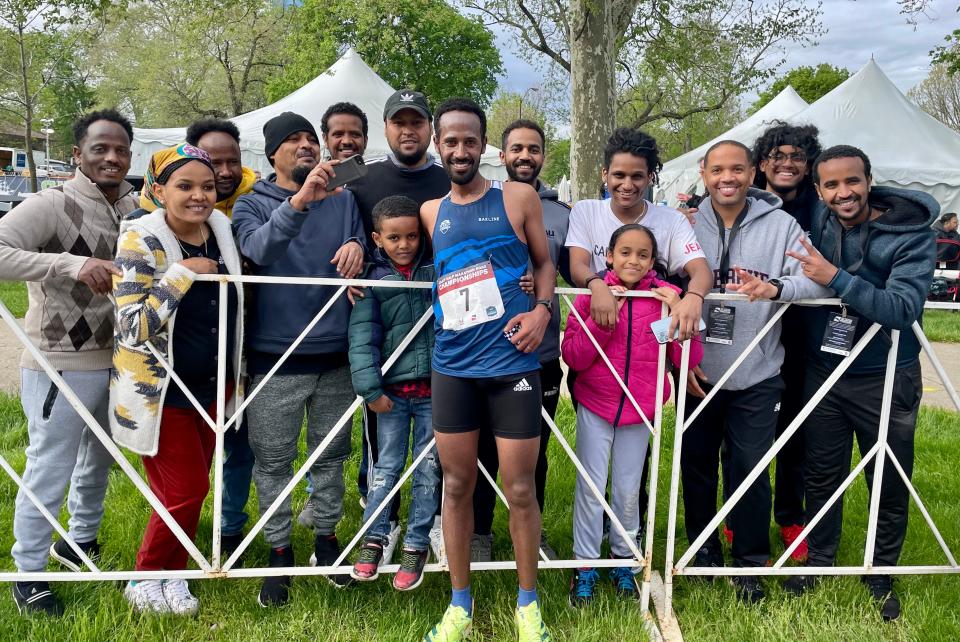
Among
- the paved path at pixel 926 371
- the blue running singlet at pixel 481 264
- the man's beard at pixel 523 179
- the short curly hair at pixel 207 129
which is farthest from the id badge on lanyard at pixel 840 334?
the paved path at pixel 926 371

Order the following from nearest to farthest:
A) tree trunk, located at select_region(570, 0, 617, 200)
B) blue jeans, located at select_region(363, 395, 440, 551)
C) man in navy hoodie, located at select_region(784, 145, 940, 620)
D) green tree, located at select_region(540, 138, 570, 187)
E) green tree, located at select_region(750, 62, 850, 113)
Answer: man in navy hoodie, located at select_region(784, 145, 940, 620), blue jeans, located at select_region(363, 395, 440, 551), tree trunk, located at select_region(570, 0, 617, 200), green tree, located at select_region(750, 62, 850, 113), green tree, located at select_region(540, 138, 570, 187)

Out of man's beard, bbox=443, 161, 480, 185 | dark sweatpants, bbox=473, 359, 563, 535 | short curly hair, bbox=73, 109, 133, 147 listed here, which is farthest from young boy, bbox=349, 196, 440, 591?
short curly hair, bbox=73, 109, 133, 147

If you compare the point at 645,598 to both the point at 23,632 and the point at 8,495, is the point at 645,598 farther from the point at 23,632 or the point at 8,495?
the point at 8,495

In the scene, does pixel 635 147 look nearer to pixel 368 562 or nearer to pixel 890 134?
pixel 368 562

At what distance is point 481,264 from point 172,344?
49.9 inches

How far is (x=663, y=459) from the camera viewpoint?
486 cm

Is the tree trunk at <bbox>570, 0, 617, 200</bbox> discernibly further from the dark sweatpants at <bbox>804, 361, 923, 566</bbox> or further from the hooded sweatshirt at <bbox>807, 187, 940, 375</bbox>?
the dark sweatpants at <bbox>804, 361, 923, 566</bbox>

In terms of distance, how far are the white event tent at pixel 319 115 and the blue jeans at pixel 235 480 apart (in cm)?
1100

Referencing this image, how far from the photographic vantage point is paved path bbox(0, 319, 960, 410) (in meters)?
6.40

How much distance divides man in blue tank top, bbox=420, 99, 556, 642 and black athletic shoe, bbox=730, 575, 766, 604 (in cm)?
104

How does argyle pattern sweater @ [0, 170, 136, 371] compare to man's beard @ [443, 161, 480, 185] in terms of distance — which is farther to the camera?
argyle pattern sweater @ [0, 170, 136, 371]

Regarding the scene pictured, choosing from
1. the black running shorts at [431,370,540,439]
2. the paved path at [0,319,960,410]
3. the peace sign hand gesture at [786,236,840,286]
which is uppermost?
the peace sign hand gesture at [786,236,840,286]

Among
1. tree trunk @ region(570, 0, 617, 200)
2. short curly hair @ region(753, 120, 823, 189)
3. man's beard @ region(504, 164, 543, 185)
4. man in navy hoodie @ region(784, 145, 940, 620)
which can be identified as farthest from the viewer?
tree trunk @ region(570, 0, 617, 200)

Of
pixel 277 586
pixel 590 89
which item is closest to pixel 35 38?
pixel 590 89
